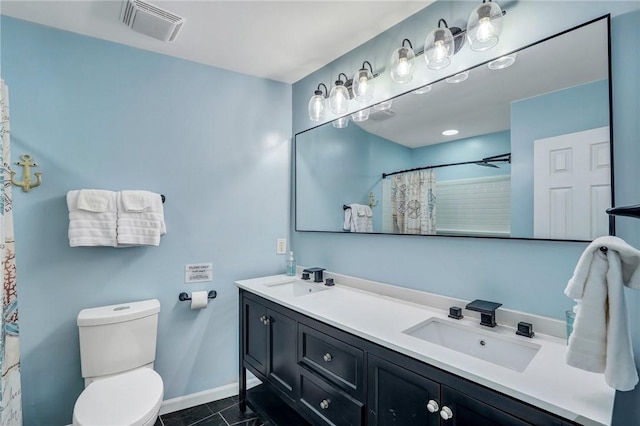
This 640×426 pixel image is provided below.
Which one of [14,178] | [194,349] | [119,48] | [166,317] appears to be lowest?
[194,349]

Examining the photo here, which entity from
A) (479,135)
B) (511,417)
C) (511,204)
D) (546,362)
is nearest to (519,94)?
(479,135)

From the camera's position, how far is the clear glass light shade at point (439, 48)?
1421mm

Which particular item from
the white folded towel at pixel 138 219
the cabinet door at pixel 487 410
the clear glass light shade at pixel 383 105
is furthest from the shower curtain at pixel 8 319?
the clear glass light shade at pixel 383 105

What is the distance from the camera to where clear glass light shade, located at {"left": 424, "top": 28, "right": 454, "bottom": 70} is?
1421 mm

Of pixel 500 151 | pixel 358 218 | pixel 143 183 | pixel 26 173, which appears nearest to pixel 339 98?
pixel 358 218

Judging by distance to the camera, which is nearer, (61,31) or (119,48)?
(61,31)

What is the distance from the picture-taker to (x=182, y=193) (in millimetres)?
2152

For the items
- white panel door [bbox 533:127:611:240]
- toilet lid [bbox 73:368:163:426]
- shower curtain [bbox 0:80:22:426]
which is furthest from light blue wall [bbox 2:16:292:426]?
white panel door [bbox 533:127:611:240]

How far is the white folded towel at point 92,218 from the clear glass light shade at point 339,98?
4.81 feet

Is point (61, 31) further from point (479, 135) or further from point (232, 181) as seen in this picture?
point (479, 135)

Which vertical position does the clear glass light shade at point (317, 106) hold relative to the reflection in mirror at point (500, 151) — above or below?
above

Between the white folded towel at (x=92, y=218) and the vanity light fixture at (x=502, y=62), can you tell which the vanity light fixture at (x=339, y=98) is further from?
the white folded towel at (x=92, y=218)

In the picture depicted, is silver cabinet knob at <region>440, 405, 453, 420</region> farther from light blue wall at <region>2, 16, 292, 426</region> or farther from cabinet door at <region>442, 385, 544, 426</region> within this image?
light blue wall at <region>2, 16, 292, 426</region>

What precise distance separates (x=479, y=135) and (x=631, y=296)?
2.63ft
